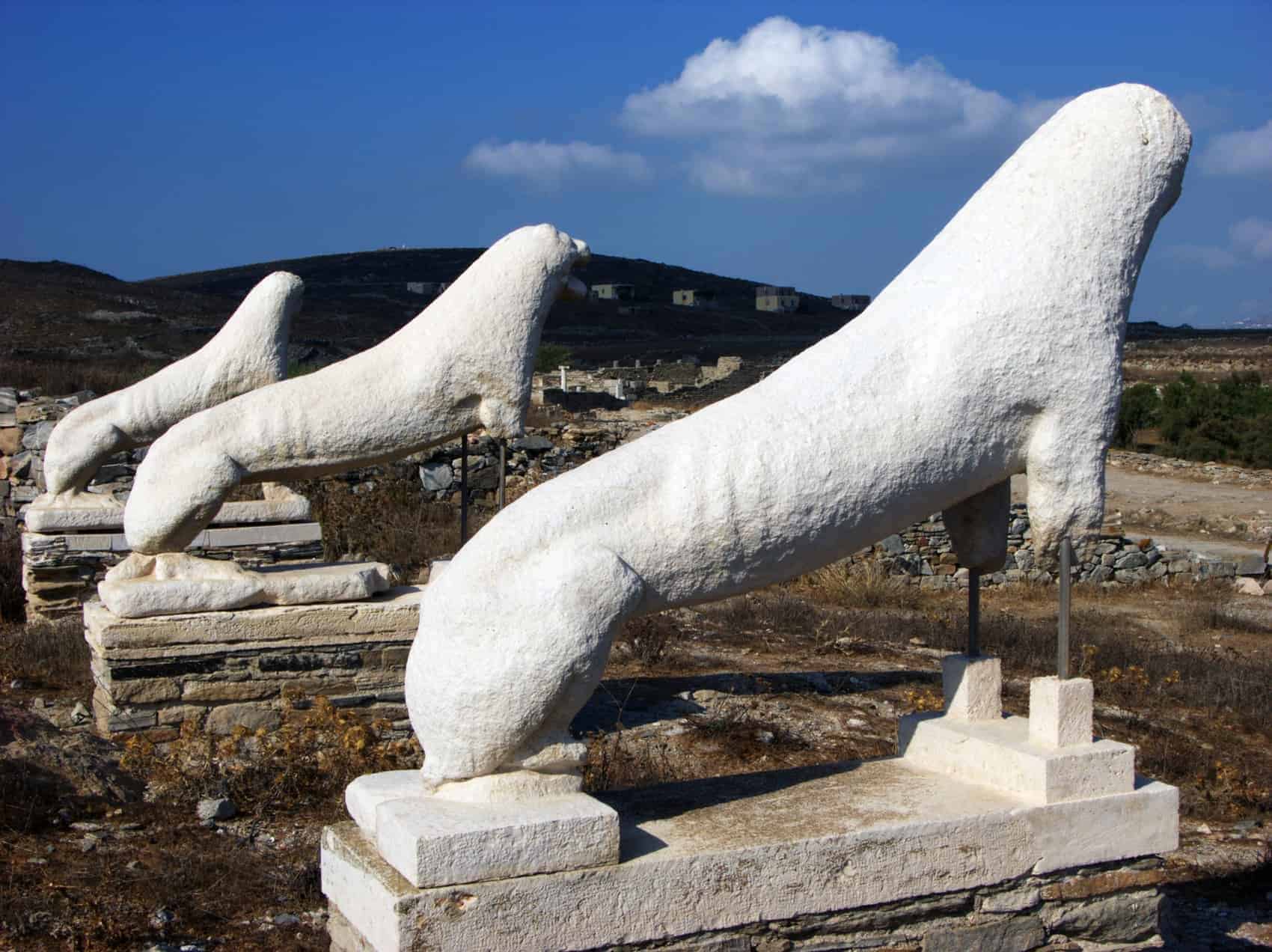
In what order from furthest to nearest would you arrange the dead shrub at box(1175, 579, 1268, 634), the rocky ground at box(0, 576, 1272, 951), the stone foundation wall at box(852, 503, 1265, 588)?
the stone foundation wall at box(852, 503, 1265, 588) → the dead shrub at box(1175, 579, 1268, 634) → the rocky ground at box(0, 576, 1272, 951)

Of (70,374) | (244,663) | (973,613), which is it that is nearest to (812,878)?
(973,613)

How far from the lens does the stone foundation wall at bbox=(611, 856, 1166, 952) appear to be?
325 centimetres

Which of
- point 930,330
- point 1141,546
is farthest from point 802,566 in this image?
point 1141,546

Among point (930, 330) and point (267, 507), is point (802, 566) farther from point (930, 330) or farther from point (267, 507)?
point (267, 507)

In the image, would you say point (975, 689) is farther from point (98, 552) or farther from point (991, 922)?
point (98, 552)

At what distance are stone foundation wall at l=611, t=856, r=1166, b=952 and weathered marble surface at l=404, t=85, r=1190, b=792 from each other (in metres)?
0.69

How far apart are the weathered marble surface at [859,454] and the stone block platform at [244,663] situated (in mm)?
3096

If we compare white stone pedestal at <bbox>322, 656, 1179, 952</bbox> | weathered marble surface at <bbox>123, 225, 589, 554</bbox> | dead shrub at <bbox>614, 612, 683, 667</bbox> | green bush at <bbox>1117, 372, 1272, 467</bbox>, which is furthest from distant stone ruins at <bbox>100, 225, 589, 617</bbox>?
green bush at <bbox>1117, 372, 1272, 467</bbox>

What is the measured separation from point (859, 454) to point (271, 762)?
311 centimetres

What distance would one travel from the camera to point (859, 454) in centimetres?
331

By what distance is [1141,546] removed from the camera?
39.9 ft

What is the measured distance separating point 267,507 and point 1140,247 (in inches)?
241

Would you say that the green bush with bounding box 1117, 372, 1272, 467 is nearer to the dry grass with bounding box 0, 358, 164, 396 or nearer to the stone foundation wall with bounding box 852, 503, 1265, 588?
the stone foundation wall with bounding box 852, 503, 1265, 588

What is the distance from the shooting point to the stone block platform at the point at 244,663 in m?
6.02
